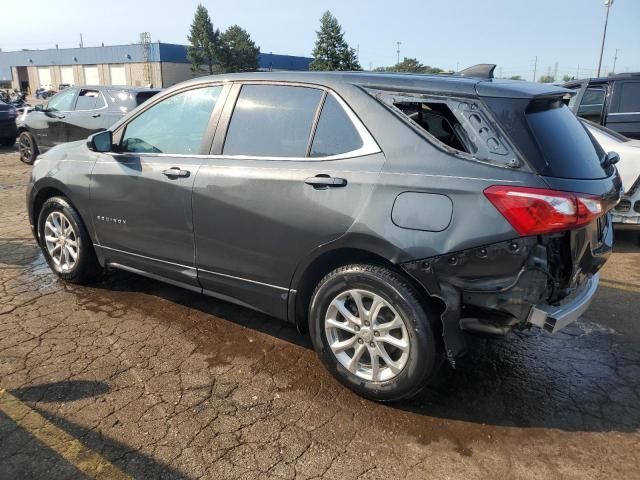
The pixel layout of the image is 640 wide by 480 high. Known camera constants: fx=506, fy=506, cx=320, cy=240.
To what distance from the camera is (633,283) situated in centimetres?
481

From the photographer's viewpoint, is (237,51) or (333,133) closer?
(333,133)

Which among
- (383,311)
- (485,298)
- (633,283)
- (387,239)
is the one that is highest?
(387,239)

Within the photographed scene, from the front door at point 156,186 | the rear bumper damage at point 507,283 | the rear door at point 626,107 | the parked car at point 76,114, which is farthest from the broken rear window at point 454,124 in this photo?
the parked car at point 76,114

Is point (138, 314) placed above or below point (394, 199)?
below

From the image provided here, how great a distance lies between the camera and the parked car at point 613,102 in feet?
23.6

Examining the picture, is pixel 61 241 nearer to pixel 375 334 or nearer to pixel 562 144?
pixel 375 334

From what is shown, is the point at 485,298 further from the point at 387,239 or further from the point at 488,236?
the point at 387,239

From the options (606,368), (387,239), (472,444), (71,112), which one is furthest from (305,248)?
(71,112)

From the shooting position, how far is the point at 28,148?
11.7m

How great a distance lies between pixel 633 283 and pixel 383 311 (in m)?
3.32

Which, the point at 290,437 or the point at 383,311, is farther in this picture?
the point at 383,311

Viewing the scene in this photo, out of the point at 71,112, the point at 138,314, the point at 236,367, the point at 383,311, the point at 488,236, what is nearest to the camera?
the point at 488,236

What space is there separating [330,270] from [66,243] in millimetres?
2679

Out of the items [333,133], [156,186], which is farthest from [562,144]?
[156,186]
